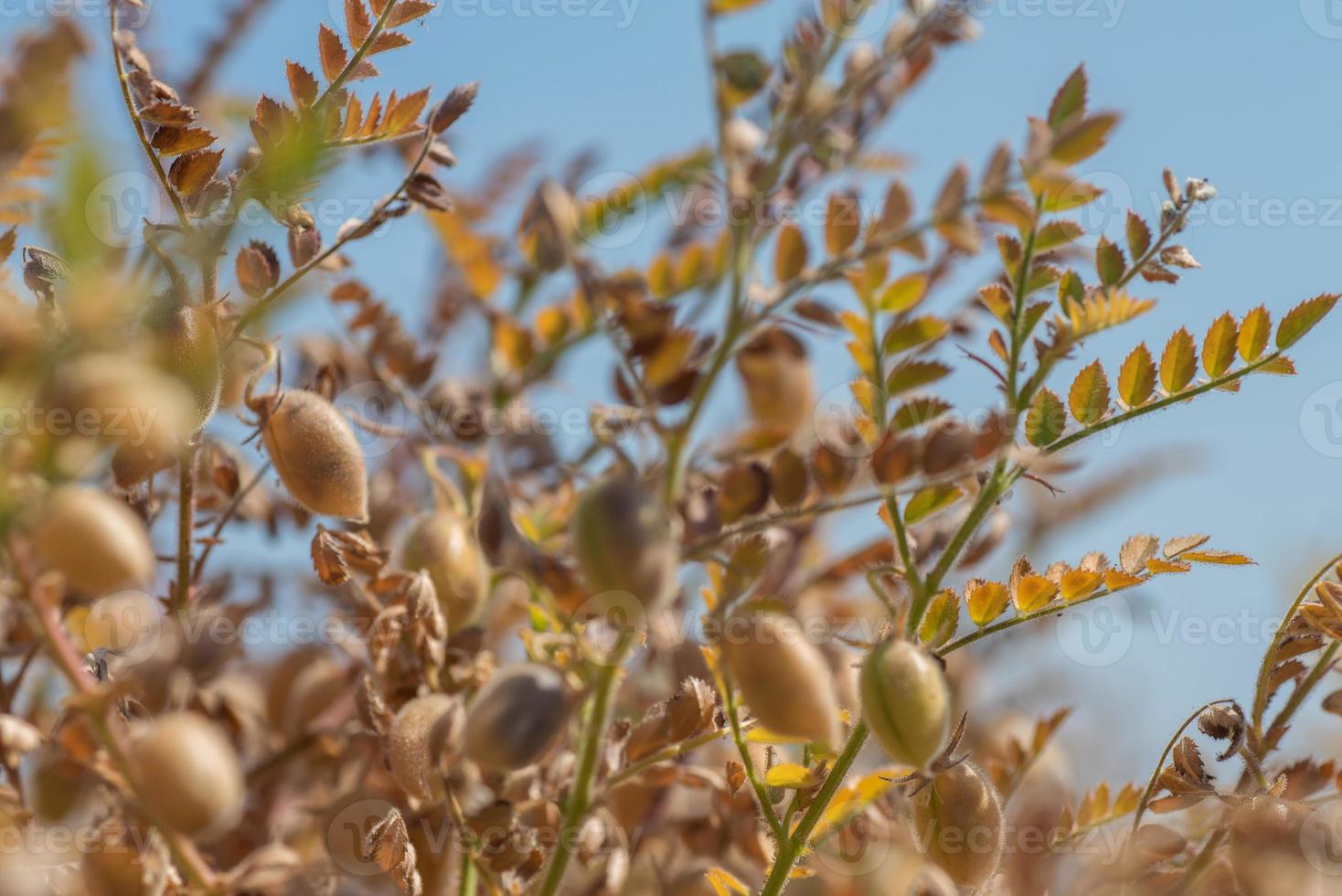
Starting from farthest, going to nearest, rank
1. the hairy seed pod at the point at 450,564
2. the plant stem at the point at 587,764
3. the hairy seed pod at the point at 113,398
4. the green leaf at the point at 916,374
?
the hairy seed pod at the point at 450,564 → the green leaf at the point at 916,374 → the plant stem at the point at 587,764 → the hairy seed pod at the point at 113,398

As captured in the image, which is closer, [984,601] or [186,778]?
[186,778]

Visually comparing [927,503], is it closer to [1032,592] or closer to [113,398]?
[1032,592]

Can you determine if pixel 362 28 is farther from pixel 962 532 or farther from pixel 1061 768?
pixel 1061 768

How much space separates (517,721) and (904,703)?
0.16m

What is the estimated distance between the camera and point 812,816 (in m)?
0.55

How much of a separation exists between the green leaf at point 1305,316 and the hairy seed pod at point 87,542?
0.54 metres

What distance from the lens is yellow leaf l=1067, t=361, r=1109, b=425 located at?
60 centimetres

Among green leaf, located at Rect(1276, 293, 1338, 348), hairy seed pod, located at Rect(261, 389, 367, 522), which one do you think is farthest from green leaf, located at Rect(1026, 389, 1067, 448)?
hairy seed pod, located at Rect(261, 389, 367, 522)

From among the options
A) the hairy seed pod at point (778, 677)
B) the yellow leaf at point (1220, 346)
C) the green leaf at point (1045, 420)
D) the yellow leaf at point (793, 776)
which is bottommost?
the yellow leaf at point (793, 776)

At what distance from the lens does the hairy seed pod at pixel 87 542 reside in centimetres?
37

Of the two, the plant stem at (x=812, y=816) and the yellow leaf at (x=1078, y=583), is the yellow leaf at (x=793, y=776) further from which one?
the yellow leaf at (x=1078, y=583)

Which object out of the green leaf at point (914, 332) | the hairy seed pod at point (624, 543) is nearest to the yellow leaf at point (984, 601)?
the green leaf at point (914, 332)

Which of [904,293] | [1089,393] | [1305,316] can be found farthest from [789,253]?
[1305,316]

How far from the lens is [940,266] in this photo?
943 mm
